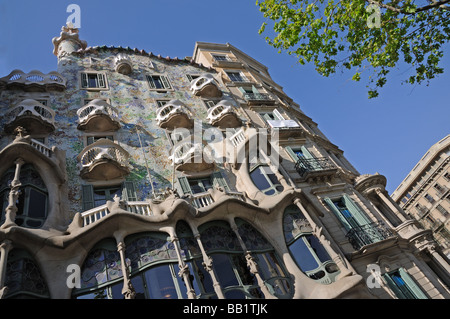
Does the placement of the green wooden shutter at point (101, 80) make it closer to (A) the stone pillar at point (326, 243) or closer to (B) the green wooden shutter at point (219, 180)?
(B) the green wooden shutter at point (219, 180)

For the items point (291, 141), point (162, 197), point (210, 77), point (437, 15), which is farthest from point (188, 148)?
point (437, 15)

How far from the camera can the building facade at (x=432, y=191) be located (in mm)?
47938

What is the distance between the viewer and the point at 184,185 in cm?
1661

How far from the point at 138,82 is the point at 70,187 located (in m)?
11.2

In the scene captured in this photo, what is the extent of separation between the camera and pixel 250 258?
11992 mm

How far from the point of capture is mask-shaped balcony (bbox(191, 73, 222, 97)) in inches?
944

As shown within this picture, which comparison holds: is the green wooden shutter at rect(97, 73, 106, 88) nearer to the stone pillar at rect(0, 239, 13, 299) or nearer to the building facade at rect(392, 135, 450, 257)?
the stone pillar at rect(0, 239, 13, 299)

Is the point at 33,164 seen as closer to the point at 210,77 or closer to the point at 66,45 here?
the point at 210,77

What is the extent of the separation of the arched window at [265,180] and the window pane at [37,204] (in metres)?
9.35

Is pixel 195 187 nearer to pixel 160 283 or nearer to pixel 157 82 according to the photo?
pixel 160 283

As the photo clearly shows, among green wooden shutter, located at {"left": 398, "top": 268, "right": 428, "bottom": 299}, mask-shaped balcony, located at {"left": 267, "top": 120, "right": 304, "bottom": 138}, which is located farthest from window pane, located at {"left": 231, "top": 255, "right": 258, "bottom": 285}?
mask-shaped balcony, located at {"left": 267, "top": 120, "right": 304, "bottom": 138}

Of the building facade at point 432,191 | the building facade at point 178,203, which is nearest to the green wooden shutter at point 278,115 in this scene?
the building facade at point 178,203

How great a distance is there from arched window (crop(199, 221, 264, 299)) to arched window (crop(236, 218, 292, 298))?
1.40ft
